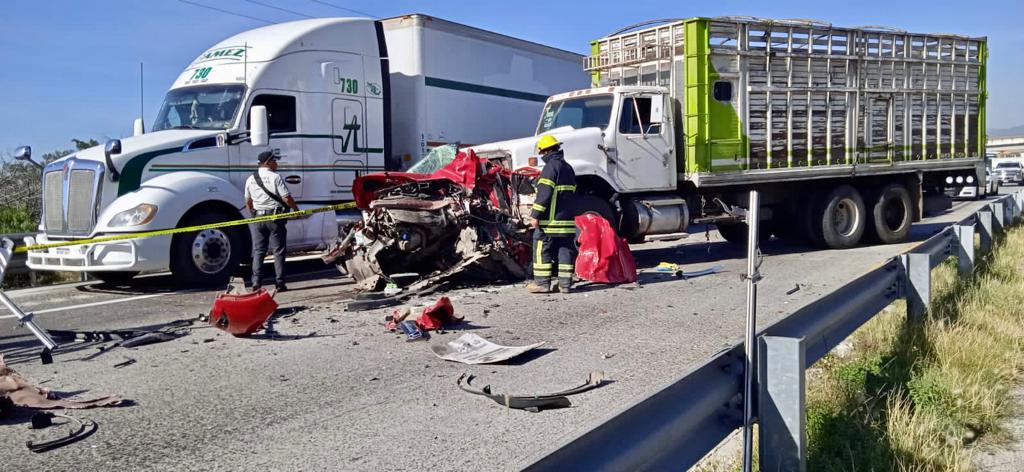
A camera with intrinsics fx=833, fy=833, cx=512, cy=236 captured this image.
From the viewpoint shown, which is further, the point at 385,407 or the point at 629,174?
the point at 629,174

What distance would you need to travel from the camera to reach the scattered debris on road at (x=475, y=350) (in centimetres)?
589

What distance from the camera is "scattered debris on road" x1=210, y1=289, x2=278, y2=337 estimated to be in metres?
6.73

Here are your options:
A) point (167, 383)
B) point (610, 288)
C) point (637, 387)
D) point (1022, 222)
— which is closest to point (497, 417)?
point (637, 387)

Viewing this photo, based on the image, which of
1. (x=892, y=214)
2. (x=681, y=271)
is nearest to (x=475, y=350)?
(x=681, y=271)

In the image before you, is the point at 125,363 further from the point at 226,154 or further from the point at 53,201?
the point at 53,201

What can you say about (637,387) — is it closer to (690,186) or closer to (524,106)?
(690,186)

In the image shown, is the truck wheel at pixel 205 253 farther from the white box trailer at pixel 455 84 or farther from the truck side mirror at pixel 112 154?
the white box trailer at pixel 455 84

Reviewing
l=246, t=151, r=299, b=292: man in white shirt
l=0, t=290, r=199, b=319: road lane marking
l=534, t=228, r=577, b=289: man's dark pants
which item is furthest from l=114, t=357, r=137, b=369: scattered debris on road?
l=534, t=228, r=577, b=289: man's dark pants

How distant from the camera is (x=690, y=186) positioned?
1195cm

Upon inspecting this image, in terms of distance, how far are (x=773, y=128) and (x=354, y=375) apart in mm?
8572

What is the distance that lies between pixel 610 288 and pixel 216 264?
4.81m

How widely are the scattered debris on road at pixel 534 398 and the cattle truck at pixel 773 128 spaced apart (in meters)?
5.62

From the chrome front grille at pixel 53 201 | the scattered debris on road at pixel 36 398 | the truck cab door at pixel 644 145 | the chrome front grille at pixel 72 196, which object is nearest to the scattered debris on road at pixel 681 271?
the truck cab door at pixel 644 145

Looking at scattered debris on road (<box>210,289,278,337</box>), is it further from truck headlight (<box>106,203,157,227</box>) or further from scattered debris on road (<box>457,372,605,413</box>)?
truck headlight (<box>106,203,157,227</box>)
